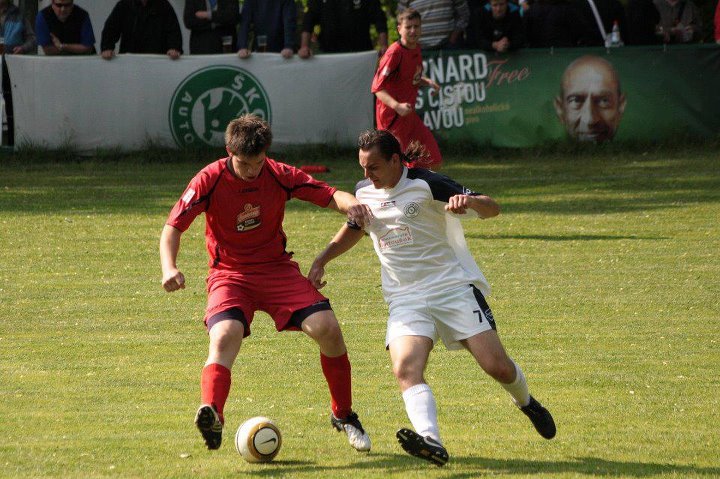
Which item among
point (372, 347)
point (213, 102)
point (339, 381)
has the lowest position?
point (372, 347)

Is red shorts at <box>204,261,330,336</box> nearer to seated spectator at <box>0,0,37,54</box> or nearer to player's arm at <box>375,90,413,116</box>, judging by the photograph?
player's arm at <box>375,90,413,116</box>

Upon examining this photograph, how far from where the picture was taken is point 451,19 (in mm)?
18500

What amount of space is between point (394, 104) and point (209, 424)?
22.7 feet

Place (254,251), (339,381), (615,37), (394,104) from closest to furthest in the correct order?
(339,381), (254,251), (394,104), (615,37)

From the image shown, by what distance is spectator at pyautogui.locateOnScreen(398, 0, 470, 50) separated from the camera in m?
18.4

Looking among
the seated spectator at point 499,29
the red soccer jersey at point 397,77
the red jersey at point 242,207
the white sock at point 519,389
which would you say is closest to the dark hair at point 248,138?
the red jersey at point 242,207

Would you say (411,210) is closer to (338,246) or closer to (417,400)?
(338,246)

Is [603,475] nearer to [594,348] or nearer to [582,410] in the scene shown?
[582,410]

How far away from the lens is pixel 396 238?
21.1 feet

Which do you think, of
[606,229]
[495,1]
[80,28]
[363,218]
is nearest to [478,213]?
[363,218]

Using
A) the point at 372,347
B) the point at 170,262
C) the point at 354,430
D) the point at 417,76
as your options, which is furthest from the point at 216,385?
the point at 417,76

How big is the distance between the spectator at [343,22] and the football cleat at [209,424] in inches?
510

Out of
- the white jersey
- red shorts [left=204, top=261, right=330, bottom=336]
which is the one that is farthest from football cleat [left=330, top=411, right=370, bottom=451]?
the white jersey

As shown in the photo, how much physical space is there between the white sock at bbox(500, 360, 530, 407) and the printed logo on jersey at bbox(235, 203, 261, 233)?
4.91 ft
